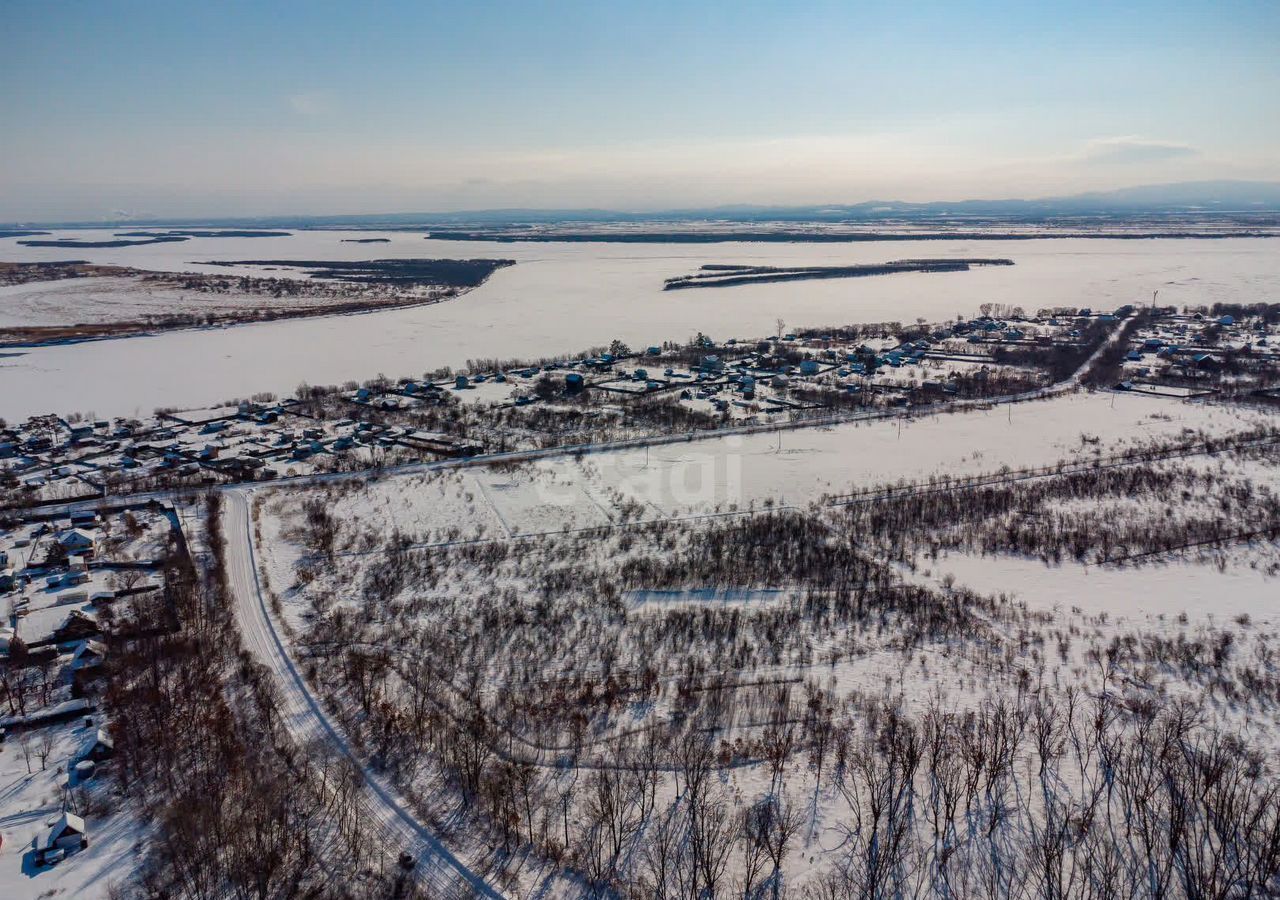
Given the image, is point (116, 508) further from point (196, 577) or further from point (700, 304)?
point (700, 304)

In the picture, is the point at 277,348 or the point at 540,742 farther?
the point at 277,348

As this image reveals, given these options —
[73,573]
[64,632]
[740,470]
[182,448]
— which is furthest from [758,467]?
[182,448]

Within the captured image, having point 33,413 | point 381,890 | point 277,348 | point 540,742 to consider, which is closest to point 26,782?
point 381,890

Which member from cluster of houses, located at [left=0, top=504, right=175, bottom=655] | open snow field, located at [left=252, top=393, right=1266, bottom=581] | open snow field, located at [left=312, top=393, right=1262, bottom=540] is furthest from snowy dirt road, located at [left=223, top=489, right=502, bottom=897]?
open snow field, located at [left=312, top=393, right=1262, bottom=540]

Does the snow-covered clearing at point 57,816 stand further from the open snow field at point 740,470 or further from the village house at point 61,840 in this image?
the open snow field at point 740,470

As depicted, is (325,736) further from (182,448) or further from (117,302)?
(117,302)
